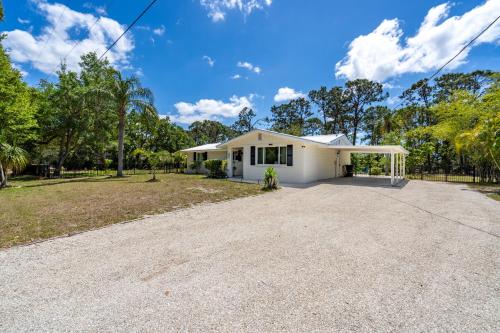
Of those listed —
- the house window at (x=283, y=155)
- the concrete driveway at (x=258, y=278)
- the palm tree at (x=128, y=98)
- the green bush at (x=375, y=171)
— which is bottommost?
the concrete driveway at (x=258, y=278)

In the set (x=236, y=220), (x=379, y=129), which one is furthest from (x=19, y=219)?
(x=379, y=129)

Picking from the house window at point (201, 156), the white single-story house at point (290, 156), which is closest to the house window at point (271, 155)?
the white single-story house at point (290, 156)

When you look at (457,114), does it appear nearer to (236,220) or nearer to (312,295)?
(236,220)

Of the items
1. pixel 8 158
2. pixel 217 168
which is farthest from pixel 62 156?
pixel 217 168

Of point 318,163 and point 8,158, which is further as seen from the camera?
point 318,163

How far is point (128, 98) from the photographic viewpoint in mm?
16969

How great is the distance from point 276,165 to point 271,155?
2.47 feet

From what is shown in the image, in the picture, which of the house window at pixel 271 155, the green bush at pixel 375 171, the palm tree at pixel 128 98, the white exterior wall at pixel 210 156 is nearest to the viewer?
the house window at pixel 271 155

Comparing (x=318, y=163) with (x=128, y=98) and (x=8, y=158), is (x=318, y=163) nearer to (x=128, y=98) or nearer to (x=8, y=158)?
(x=128, y=98)

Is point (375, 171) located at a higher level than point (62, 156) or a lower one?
lower

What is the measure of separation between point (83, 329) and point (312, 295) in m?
2.19

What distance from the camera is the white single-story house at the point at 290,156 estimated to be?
13.5 meters

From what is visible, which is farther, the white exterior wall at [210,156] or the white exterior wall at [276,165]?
the white exterior wall at [210,156]

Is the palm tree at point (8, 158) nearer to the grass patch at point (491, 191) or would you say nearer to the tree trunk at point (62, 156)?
the tree trunk at point (62, 156)
